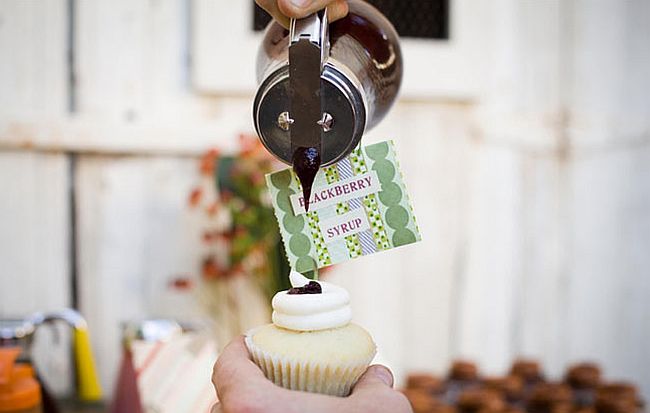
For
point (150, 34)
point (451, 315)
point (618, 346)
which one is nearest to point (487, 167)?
point (451, 315)

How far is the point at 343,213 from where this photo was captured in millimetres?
691

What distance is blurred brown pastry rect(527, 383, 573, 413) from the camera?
1.32 metres

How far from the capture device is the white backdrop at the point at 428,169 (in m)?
1.58

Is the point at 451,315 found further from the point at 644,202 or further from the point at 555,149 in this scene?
the point at 644,202

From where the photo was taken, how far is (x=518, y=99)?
183cm

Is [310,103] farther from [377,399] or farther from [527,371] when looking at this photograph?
[527,371]

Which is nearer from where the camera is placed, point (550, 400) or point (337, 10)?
point (337, 10)

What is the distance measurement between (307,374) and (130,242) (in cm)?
109

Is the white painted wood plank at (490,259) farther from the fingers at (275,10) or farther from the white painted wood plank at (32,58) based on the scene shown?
the fingers at (275,10)

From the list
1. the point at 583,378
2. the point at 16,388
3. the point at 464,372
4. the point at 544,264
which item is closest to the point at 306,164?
the point at 16,388

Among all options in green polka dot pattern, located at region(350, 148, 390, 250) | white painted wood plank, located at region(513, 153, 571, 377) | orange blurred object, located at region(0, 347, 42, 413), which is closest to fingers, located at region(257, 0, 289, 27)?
green polka dot pattern, located at region(350, 148, 390, 250)

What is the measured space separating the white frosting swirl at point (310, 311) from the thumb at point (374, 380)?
0.05 metres

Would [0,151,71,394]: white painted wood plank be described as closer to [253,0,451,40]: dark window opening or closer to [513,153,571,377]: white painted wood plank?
[253,0,451,40]: dark window opening

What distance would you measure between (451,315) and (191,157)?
30.9 inches
